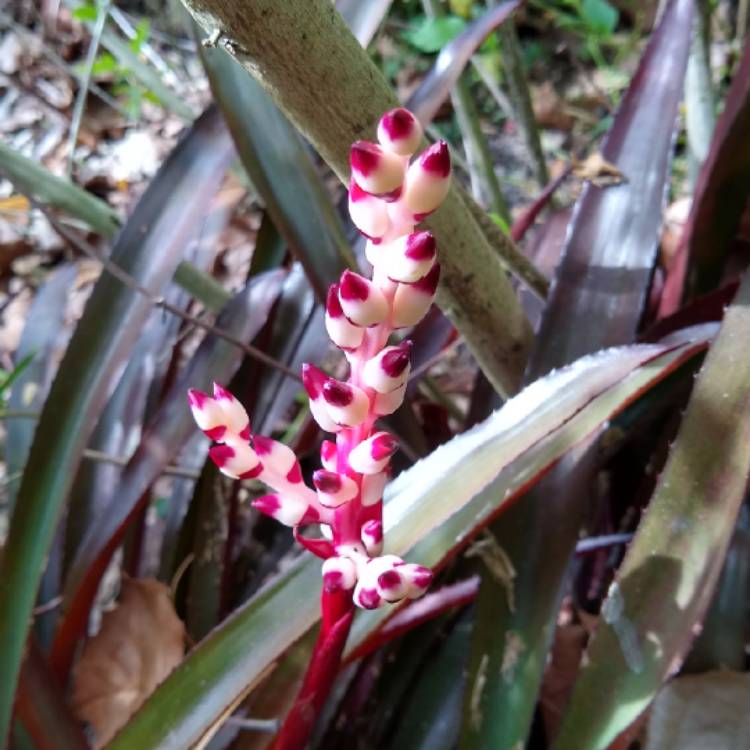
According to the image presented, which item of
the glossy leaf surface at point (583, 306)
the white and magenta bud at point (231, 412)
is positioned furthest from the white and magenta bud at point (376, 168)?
the glossy leaf surface at point (583, 306)

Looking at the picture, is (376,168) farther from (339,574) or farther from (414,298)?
(339,574)

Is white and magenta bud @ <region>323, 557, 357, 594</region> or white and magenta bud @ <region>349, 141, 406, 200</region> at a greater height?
white and magenta bud @ <region>349, 141, 406, 200</region>

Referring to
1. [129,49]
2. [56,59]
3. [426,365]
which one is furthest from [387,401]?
[56,59]

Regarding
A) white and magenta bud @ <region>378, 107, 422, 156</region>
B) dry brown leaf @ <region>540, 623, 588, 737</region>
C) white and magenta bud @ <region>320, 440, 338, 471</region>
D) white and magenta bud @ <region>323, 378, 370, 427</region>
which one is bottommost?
dry brown leaf @ <region>540, 623, 588, 737</region>

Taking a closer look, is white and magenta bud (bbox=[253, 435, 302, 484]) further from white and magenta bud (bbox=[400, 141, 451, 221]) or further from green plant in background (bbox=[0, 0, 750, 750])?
white and magenta bud (bbox=[400, 141, 451, 221])

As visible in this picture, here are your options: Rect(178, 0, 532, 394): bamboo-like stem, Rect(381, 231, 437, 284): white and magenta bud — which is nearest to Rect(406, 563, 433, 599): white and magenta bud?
Rect(381, 231, 437, 284): white and magenta bud

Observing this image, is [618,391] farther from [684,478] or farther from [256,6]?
[256,6]

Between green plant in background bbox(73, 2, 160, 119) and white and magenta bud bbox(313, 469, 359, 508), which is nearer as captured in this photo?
white and magenta bud bbox(313, 469, 359, 508)

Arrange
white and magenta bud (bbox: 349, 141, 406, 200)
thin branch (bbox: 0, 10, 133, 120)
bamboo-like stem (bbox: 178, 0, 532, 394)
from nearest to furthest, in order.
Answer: white and magenta bud (bbox: 349, 141, 406, 200) → bamboo-like stem (bbox: 178, 0, 532, 394) → thin branch (bbox: 0, 10, 133, 120)
